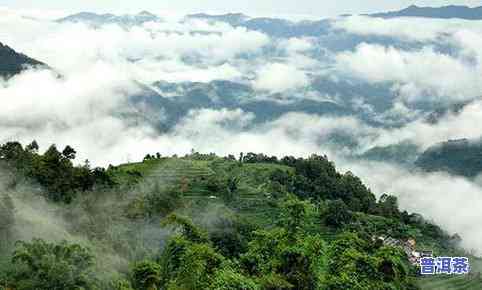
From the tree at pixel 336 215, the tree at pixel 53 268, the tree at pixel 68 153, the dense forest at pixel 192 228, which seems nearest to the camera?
the dense forest at pixel 192 228

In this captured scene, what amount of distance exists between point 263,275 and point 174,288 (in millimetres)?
3657

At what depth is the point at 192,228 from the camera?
34375 mm

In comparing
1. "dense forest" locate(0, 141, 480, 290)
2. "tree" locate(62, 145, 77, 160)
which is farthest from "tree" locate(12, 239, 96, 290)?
"tree" locate(62, 145, 77, 160)

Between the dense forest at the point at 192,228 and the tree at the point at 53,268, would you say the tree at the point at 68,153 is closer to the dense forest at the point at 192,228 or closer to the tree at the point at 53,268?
the dense forest at the point at 192,228

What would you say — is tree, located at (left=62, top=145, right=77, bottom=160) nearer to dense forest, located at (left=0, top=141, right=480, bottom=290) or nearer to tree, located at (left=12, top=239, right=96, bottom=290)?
dense forest, located at (left=0, top=141, right=480, bottom=290)

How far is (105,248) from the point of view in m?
56.4

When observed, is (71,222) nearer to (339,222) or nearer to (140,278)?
(140,278)

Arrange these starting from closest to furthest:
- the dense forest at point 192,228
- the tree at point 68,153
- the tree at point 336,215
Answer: the dense forest at point 192,228
the tree at point 68,153
the tree at point 336,215

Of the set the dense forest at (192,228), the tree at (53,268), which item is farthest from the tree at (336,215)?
the tree at (53,268)

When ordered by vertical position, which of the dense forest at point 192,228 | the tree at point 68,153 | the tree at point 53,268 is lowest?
the tree at point 53,268

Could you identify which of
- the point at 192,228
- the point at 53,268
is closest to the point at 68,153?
the point at 53,268

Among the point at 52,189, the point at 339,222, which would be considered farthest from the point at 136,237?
the point at 339,222

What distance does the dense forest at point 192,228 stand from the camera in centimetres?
2802

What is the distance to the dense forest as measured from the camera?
28.0 meters
